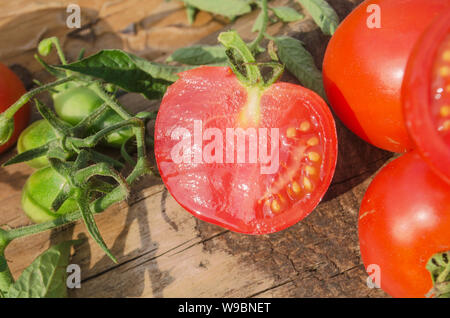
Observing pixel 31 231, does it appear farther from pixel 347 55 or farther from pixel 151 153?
pixel 347 55

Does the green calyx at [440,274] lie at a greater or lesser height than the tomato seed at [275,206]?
lesser

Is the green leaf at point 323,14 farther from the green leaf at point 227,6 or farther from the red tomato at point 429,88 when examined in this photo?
the red tomato at point 429,88

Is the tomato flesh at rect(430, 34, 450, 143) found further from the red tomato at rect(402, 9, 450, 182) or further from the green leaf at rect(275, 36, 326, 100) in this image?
the green leaf at rect(275, 36, 326, 100)

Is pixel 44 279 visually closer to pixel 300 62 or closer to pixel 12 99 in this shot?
pixel 12 99

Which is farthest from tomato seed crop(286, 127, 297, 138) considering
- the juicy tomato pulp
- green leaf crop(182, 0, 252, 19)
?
green leaf crop(182, 0, 252, 19)

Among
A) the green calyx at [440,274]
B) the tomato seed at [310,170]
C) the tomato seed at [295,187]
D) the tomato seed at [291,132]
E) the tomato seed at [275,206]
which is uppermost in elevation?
the tomato seed at [291,132]

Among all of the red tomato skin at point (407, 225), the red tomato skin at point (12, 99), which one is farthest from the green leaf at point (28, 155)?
the red tomato skin at point (407, 225)
